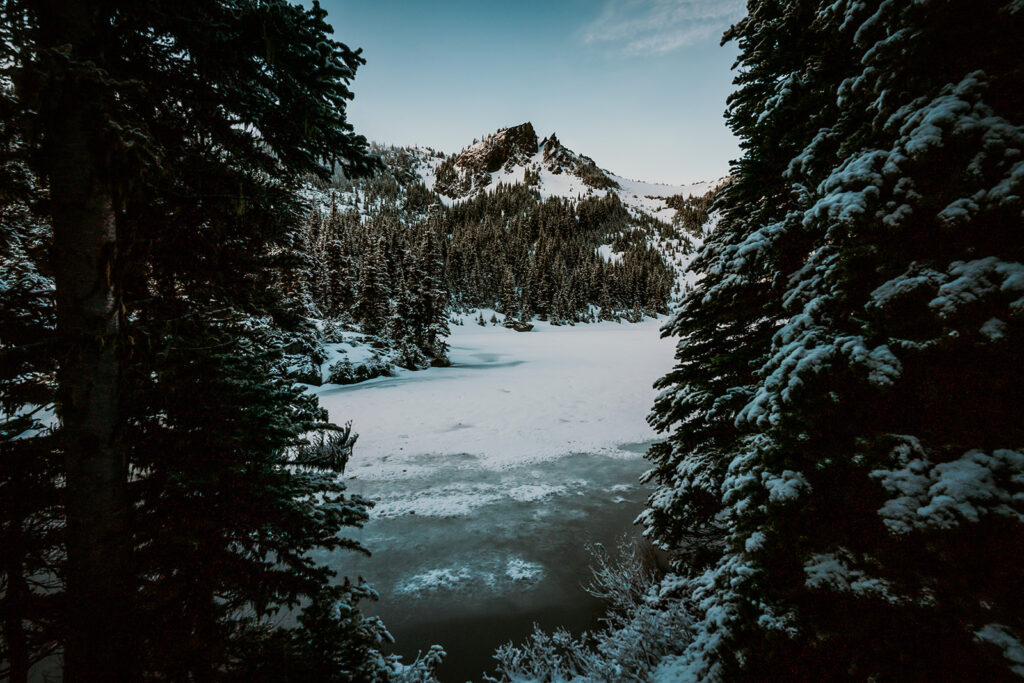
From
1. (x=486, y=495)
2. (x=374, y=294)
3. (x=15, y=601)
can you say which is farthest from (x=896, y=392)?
(x=374, y=294)

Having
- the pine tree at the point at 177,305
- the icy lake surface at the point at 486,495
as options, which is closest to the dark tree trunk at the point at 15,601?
the pine tree at the point at 177,305

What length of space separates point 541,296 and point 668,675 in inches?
2796

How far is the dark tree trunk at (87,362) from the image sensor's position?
248 cm

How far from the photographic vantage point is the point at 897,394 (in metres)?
3.26

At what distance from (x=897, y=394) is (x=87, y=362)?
246 inches

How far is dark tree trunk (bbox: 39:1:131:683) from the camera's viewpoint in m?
2.48

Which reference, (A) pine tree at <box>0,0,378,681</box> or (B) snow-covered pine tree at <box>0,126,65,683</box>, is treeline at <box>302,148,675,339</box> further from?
(B) snow-covered pine tree at <box>0,126,65,683</box>

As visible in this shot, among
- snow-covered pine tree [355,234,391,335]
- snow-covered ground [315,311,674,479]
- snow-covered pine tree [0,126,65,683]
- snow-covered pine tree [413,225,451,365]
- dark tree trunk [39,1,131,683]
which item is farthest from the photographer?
snow-covered pine tree [355,234,391,335]

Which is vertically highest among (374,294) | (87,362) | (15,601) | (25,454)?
(374,294)

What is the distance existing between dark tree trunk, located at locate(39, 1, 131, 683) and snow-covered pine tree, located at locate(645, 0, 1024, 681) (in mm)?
5172

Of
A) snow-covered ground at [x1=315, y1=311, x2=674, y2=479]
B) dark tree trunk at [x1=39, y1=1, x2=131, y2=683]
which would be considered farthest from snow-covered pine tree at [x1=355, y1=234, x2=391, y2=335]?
dark tree trunk at [x1=39, y1=1, x2=131, y2=683]

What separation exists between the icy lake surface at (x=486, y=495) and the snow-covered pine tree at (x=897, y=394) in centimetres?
589

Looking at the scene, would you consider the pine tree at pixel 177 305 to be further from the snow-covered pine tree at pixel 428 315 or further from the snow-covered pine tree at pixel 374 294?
the snow-covered pine tree at pixel 374 294

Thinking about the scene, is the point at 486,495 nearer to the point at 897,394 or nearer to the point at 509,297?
the point at 897,394
